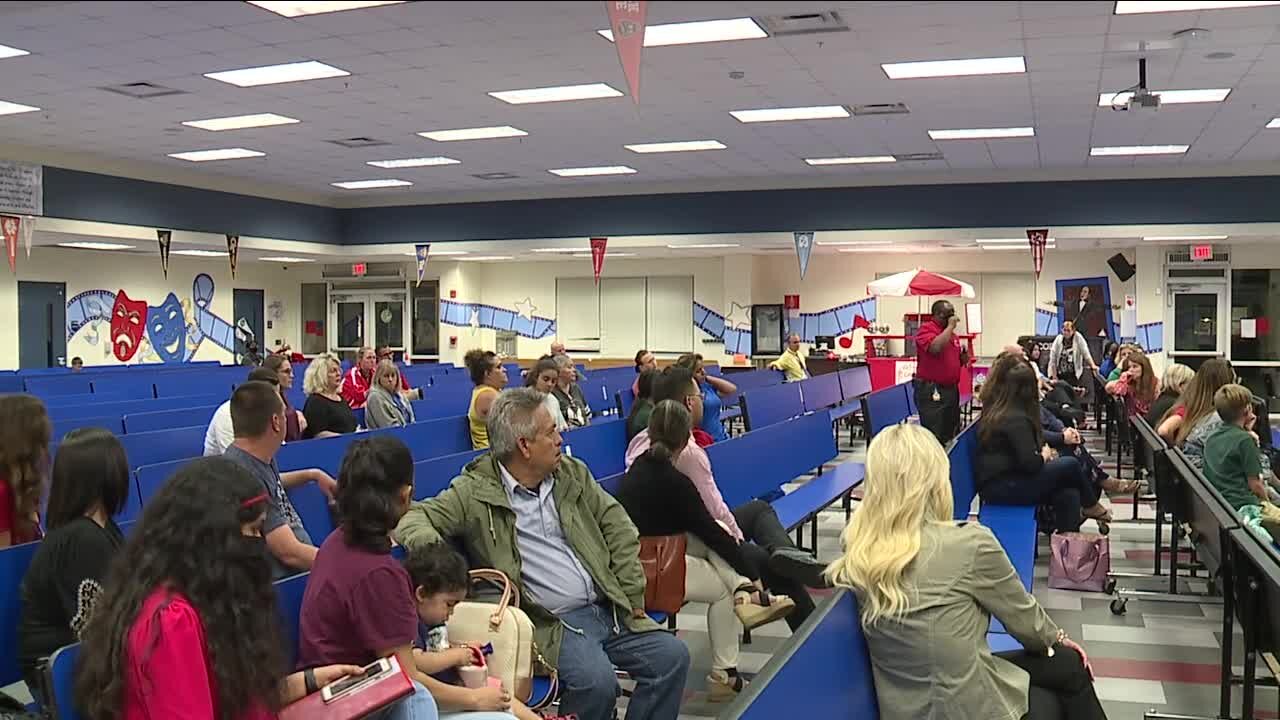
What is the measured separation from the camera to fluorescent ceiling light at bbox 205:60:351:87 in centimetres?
848

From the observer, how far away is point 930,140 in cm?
1229

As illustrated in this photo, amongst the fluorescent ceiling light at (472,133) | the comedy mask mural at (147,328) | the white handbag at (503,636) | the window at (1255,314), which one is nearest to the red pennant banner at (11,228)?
the fluorescent ceiling light at (472,133)

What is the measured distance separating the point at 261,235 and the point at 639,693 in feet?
48.7

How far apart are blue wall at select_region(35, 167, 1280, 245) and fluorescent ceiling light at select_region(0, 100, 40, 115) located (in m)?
2.94

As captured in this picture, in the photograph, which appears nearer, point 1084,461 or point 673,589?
point 673,589

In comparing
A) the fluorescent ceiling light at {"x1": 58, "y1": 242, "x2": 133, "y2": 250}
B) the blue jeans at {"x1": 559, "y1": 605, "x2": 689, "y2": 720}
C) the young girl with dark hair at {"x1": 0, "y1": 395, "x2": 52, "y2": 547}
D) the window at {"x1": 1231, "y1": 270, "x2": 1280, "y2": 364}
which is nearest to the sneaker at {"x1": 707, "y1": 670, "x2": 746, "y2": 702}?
the blue jeans at {"x1": 559, "y1": 605, "x2": 689, "y2": 720}

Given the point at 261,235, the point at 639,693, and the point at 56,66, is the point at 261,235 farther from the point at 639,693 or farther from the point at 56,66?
the point at 639,693

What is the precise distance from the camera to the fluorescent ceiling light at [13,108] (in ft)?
33.6

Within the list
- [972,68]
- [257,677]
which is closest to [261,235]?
[972,68]

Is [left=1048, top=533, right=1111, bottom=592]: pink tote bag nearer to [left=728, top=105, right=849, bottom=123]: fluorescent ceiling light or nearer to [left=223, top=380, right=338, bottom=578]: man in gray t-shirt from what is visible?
[left=223, top=380, right=338, bottom=578]: man in gray t-shirt

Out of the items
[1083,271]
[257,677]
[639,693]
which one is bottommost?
[639,693]

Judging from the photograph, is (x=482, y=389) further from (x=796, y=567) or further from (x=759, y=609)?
(x=796, y=567)

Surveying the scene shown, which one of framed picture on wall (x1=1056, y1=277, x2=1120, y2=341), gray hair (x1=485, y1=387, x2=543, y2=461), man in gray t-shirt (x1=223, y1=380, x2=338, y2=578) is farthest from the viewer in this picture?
framed picture on wall (x1=1056, y1=277, x2=1120, y2=341)

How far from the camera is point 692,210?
16500 mm
